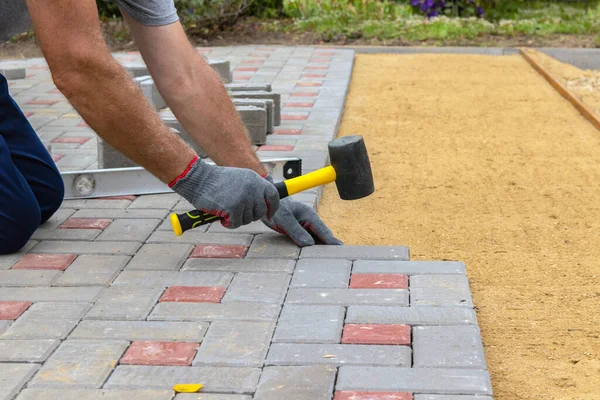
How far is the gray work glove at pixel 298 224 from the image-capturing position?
3.34 m

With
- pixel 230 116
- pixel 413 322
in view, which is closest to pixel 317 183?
pixel 230 116

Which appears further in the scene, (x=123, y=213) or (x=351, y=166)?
(x=123, y=213)

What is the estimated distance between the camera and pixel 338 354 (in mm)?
2473

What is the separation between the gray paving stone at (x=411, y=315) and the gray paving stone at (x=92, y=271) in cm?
89

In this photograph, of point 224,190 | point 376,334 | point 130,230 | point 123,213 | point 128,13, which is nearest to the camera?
point 376,334

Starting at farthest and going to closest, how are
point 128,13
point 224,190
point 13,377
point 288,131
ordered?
point 288,131 → point 128,13 → point 224,190 → point 13,377

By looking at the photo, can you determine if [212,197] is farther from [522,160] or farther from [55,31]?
[522,160]

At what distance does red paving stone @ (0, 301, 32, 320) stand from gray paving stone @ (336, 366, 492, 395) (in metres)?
1.07

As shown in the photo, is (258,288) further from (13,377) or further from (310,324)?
(13,377)

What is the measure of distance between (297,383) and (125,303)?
0.79 metres

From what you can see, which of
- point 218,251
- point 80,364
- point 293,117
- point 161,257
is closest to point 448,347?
point 80,364

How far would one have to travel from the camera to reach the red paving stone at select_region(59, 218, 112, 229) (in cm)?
367

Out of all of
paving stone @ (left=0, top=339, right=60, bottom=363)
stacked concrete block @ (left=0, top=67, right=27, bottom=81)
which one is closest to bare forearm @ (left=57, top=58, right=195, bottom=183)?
paving stone @ (left=0, top=339, right=60, bottom=363)

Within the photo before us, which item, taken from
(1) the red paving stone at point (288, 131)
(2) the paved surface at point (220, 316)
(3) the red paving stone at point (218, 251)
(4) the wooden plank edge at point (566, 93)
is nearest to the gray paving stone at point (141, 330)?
(2) the paved surface at point (220, 316)
